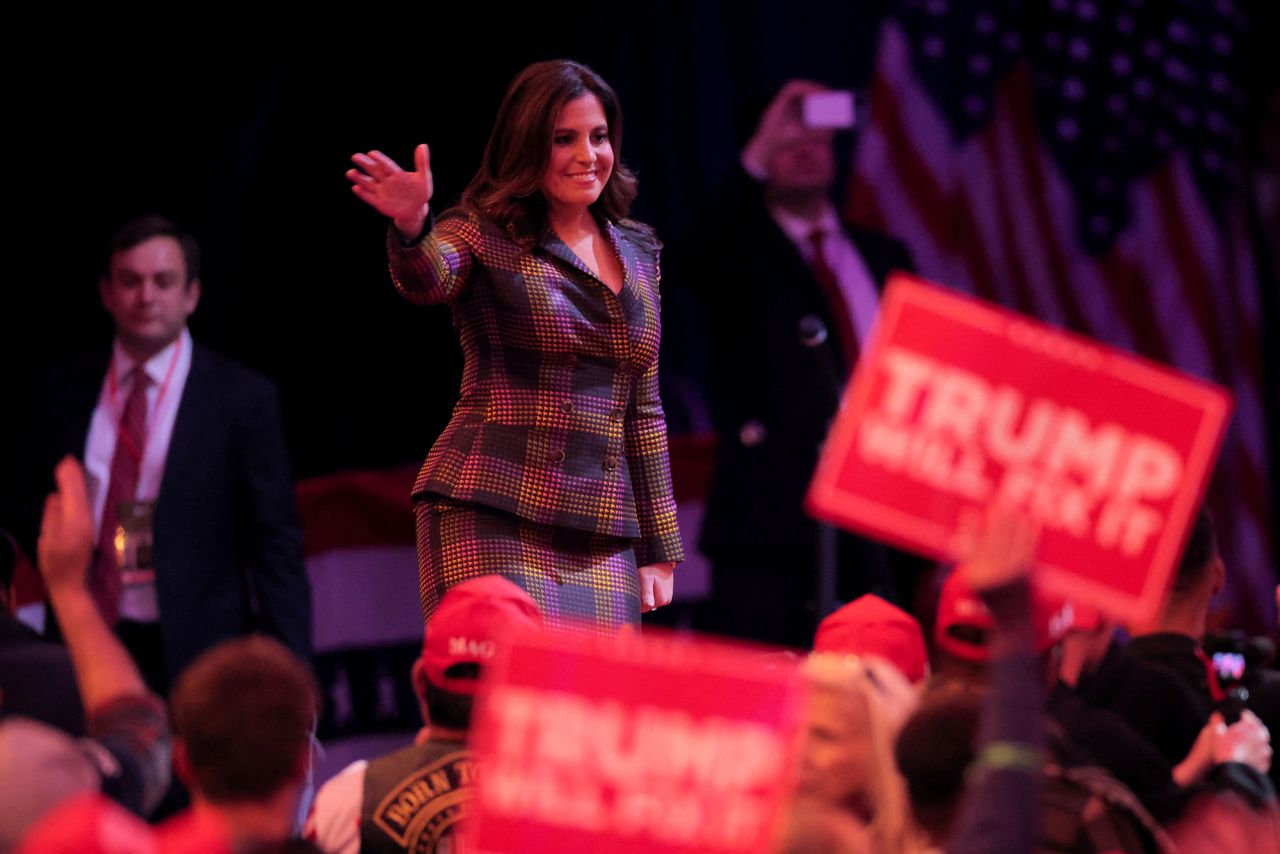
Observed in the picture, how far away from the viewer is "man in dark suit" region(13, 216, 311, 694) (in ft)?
17.7

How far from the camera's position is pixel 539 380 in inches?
156

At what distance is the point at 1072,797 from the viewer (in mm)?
2570

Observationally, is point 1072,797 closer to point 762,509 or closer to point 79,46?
point 762,509

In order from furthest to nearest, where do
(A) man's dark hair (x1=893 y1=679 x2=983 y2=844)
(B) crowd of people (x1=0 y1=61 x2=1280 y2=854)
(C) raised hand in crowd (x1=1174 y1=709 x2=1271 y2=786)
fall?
(C) raised hand in crowd (x1=1174 y1=709 x2=1271 y2=786)
(A) man's dark hair (x1=893 y1=679 x2=983 y2=844)
(B) crowd of people (x1=0 y1=61 x2=1280 y2=854)

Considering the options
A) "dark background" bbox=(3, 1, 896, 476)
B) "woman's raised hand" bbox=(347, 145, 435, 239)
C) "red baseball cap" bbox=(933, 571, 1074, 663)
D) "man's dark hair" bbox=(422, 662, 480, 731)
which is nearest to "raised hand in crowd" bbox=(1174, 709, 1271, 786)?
"red baseball cap" bbox=(933, 571, 1074, 663)

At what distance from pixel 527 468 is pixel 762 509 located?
1886mm

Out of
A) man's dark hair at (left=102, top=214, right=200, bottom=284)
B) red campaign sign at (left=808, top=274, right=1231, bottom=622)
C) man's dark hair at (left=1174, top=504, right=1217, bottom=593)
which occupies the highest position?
red campaign sign at (left=808, top=274, right=1231, bottom=622)

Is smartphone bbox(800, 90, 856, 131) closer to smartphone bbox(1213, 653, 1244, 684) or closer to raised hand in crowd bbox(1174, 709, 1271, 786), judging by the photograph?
smartphone bbox(1213, 653, 1244, 684)

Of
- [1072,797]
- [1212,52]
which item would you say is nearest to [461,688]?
[1072,797]

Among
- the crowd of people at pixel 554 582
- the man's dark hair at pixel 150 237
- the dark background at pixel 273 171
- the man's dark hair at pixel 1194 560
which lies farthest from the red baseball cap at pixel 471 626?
the dark background at pixel 273 171

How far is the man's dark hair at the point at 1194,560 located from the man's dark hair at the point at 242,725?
234 centimetres

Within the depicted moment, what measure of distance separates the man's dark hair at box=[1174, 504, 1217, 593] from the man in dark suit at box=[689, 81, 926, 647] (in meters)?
1.57

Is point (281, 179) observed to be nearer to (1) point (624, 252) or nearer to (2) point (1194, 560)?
(1) point (624, 252)

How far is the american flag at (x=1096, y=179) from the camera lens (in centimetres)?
787
